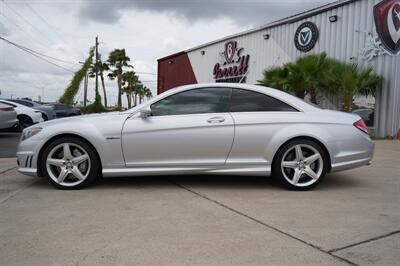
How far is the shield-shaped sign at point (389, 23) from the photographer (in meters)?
11.9

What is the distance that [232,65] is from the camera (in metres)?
21.1

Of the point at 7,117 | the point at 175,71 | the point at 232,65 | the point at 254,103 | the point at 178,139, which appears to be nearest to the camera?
the point at 178,139

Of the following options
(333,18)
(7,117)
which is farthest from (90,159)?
(333,18)

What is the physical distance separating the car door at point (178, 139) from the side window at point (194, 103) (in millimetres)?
57

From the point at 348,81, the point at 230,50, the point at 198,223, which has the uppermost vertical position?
the point at 230,50

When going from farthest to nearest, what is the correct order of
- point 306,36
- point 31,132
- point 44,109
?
point 44,109, point 306,36, point 31,132

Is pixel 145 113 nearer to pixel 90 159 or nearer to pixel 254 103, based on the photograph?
pixel 90 159

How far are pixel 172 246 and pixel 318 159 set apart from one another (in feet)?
8.55

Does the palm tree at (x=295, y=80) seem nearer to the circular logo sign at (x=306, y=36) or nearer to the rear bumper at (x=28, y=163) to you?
the circular logo sign at (x=306, y=36)

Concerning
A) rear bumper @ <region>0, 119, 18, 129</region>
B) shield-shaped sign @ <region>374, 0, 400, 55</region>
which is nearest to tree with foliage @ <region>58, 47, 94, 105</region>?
rear bumper @ <region>0, 119, 18, 129</region>

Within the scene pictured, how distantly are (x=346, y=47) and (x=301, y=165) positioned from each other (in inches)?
418

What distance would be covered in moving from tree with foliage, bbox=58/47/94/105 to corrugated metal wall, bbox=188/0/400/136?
1193 inches

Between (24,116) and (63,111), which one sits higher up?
(63,111)

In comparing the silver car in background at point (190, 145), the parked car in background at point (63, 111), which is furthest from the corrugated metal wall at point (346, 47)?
the parked car in background at point (63, 111)
